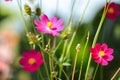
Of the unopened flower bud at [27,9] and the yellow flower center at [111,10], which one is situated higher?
the unopened flower bud at [27,9]

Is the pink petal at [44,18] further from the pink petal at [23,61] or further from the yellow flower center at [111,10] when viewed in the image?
the yellow flower center at [111,10]

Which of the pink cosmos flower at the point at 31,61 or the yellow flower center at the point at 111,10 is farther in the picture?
the yellow flower center at the point at 111,10

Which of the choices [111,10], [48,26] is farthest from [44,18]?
[111,10]

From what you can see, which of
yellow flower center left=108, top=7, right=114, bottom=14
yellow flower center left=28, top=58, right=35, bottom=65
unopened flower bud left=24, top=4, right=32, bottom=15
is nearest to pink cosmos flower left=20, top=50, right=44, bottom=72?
yellow flower center left=28, top=58, right=35, bottom=65

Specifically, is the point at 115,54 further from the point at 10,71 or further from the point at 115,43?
the point at 10,71

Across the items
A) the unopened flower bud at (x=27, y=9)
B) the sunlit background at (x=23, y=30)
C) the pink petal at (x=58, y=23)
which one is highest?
the unopened flower bud at (x=27, y=9)

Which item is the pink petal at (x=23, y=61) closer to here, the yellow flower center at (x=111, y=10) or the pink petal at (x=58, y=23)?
the pink petal at (x=58, y=23)

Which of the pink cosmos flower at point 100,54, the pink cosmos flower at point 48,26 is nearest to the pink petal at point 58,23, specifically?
the pink cosmos flower at point 48,26

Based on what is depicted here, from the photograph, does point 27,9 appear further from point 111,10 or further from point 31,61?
point 111,10
